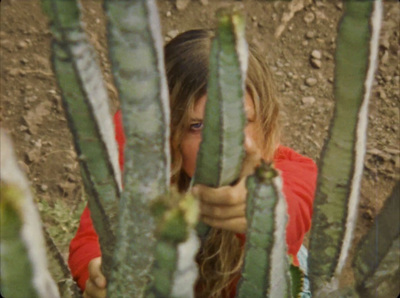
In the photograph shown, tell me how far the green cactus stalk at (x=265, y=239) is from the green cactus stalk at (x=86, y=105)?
195 mm

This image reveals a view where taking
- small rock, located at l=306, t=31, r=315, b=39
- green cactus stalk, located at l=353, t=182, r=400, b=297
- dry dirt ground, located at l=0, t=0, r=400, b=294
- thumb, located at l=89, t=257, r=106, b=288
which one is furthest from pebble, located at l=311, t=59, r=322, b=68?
green cactus stalk, located at l=353, t=182, r=400, b=297

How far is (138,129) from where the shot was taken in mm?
719

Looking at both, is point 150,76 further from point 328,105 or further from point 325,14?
point 325,14

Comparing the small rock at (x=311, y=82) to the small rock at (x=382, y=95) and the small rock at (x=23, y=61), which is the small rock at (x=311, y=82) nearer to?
the small rock at (x=382, y=95)

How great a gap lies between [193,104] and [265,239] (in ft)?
2.13

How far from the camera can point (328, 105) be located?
2.84 m

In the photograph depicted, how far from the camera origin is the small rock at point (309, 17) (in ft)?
9.70

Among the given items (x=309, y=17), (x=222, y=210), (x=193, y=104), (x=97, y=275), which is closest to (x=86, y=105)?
(x=222, y=210)

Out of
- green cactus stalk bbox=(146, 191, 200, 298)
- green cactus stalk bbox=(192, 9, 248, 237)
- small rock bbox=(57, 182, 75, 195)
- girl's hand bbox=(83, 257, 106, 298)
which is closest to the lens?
green cactus stalk bbox=(146, 191, 200, 298)

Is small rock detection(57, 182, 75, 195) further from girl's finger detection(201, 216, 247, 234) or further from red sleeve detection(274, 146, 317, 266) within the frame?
girl's finger detection(201, 216, 247, 234)

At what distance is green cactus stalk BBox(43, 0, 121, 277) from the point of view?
0.70m

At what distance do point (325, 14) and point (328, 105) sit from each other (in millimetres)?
500

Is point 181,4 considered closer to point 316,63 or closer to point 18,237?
point 316,63

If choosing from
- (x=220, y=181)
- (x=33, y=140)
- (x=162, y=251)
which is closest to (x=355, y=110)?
(x=220, y=181)
